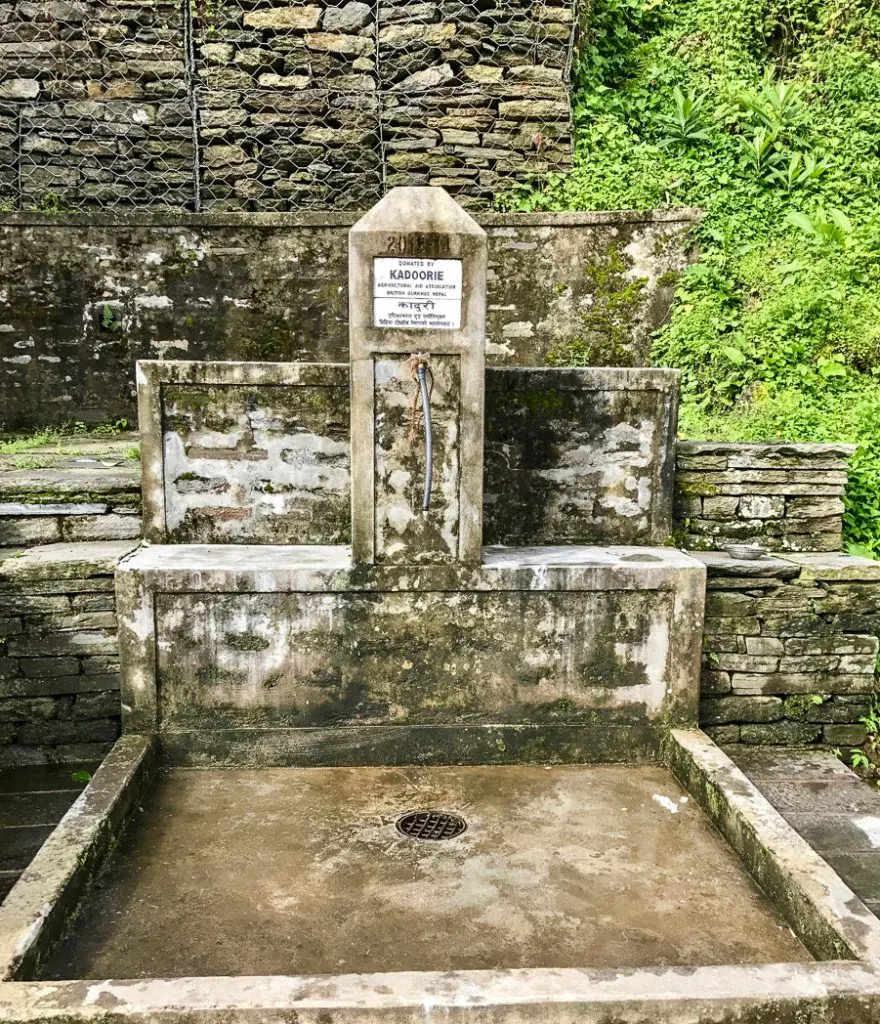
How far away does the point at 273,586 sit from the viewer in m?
3.85

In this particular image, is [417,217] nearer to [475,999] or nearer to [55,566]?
[55,566]

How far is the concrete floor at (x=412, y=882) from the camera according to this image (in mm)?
2674

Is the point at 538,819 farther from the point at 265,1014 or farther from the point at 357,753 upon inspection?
the point at 265,1014

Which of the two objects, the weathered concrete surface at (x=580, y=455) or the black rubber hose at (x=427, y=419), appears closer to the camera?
the black rubber hose at (x=427, y=419)

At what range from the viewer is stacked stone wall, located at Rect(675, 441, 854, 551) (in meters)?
4.81

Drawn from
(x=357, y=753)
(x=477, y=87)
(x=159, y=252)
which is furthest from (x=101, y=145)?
(x=357, y=753)

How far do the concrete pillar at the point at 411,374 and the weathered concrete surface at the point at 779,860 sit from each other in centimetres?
141

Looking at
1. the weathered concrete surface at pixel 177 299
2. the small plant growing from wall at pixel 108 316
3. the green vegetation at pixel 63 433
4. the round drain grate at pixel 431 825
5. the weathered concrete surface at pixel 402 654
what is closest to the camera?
the round drain grate at pixel 431 825

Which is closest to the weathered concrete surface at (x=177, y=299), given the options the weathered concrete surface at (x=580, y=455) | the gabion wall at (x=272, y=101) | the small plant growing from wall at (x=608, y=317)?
the small plant growing from wall at (x=608, y=317)

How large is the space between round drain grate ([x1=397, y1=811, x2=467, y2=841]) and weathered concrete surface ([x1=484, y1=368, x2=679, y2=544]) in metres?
1.49

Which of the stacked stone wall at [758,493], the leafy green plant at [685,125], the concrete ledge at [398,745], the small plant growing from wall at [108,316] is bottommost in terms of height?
the concrete ledge at [398,745]

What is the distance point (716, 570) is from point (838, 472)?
107 cm

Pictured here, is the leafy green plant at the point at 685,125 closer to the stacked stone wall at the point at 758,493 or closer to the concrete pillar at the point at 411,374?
the stacked stone wall at the point at 758,493

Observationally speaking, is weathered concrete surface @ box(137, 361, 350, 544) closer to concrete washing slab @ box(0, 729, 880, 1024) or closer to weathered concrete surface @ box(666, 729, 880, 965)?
concrete washing slab @ box(0, 729, 880, 1024)
